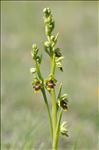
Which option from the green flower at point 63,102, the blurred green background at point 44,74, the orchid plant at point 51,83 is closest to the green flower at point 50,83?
the orchid plant at point 51,83

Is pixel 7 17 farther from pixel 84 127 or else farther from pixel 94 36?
pixel 84 127

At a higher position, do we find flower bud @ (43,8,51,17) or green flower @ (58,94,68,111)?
flower bud @ (43,8,51,17)

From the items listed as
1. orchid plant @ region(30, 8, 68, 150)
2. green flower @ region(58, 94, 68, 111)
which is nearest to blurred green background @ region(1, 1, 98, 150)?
orchid plant @ region(30, 8, 68, 150)

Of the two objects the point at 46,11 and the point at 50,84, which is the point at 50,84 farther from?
the point at 46,11

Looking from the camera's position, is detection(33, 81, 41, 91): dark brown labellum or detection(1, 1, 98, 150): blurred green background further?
detection(1, 1, 98, 150): blurred green background

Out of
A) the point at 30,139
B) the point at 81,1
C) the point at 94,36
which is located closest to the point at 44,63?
the point at 94,36

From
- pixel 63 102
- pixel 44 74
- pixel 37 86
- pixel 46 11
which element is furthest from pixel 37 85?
pixel 44 74

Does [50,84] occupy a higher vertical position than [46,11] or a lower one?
lower

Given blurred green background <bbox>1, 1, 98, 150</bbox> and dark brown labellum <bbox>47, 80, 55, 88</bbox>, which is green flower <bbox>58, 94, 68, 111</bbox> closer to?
dark brown labellum <bbox>47, 80, 55, 88</bbox>
